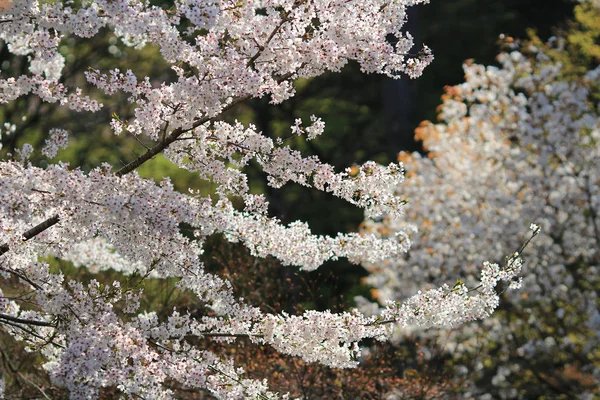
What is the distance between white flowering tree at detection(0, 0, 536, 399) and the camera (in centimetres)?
414

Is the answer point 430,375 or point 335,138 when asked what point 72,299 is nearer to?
point 430,375

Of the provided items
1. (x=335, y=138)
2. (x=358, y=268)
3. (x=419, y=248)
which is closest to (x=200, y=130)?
(x=419, y=248)

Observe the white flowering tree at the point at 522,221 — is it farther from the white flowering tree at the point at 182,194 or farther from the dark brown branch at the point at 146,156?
the dark brown branch at the point at 146,156

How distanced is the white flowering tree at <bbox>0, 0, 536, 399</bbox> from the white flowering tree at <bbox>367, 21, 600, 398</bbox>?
6.13 metres

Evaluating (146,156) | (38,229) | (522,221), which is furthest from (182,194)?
(522,221)

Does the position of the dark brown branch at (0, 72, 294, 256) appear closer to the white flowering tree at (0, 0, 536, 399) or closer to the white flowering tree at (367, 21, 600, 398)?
the white flowering tree at (0, 0, 536, 399)

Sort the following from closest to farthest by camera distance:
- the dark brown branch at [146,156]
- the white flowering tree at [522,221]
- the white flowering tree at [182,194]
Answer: the white flowering tree at [182,194] < the dark brown branch at [146,156] < the white flowering tree at [522,221]

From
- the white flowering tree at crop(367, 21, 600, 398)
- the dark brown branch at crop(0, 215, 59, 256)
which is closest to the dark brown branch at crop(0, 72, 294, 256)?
the dark brown branch at crop(0, 215, 59, 256)

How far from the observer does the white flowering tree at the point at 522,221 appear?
36.2 feet

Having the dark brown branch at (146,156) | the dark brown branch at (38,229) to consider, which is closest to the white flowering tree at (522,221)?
the dark brown branch at (146,156)

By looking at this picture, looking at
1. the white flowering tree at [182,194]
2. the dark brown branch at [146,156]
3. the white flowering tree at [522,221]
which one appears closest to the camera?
the white flowering tree at [182,194]

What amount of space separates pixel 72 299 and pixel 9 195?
28.5 inches

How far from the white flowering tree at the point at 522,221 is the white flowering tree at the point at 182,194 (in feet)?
20.1

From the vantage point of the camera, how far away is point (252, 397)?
→ 482 cm
